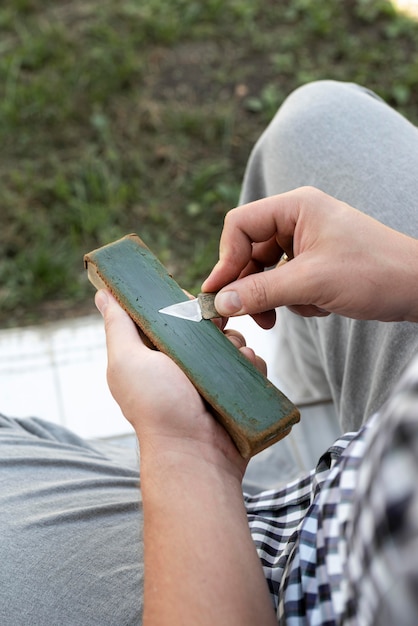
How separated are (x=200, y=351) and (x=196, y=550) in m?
0.36

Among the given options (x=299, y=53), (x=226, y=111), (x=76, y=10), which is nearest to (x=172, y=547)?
(x=226, y=111)

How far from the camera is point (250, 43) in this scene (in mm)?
2641

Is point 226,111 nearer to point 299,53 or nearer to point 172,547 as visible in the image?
point 299,53

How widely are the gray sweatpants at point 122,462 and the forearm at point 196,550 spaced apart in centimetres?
19

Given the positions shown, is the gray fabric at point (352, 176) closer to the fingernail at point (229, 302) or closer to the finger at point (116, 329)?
the fingernail at point (229, 302)

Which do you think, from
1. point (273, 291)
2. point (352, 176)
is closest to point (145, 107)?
point (352, 176)

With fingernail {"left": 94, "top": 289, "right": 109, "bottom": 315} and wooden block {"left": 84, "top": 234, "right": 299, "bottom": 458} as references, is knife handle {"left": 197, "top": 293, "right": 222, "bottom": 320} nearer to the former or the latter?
wooden block {"left": 84, "top": 234, "right": 299, "bottom": 458}

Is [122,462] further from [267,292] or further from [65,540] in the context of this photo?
[267,292]

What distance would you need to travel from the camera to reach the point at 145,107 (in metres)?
2.40

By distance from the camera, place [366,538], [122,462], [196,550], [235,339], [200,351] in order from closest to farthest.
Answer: [366,538] → [196,550] → [200,351] → [235,339] → [122,462]

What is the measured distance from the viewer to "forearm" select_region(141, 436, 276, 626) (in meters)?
0.64

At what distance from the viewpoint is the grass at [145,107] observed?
2057 mm

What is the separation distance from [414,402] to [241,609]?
0.31m

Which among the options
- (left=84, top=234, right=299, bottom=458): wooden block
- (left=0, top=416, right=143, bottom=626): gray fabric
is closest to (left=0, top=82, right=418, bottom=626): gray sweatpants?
(left=0, top=416, right=143, bottom=626): gray fabric
